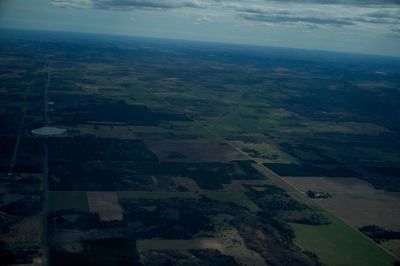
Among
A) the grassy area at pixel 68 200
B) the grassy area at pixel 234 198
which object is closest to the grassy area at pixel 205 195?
the grassy area at pixel 234 198

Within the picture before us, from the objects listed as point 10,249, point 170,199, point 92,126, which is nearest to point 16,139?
point 92,126

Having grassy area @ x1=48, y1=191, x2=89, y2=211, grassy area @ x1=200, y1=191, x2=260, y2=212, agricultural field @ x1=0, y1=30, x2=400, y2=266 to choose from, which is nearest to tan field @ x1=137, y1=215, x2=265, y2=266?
agricultural field @ x1=0, y1=30, x2=400, y2=266

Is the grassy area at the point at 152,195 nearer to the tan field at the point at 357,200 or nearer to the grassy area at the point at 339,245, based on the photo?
the grassy area at the point at 339,245

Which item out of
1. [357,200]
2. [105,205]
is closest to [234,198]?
[105,205]

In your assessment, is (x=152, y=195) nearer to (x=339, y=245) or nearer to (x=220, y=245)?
(x=220, y=245)

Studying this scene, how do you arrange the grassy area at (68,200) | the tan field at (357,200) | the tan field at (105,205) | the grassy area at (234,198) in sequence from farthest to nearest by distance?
the grassy area at (234,198) < the tan field at (357,200) < the grassy area at (68,200) < the tan field at (105,205)

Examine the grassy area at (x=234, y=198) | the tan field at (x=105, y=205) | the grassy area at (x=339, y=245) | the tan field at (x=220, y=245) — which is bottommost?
the grassy area at (x=339, y=245)

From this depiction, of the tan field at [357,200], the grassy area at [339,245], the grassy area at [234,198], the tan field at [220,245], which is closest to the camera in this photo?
the tan field at [220,245]
